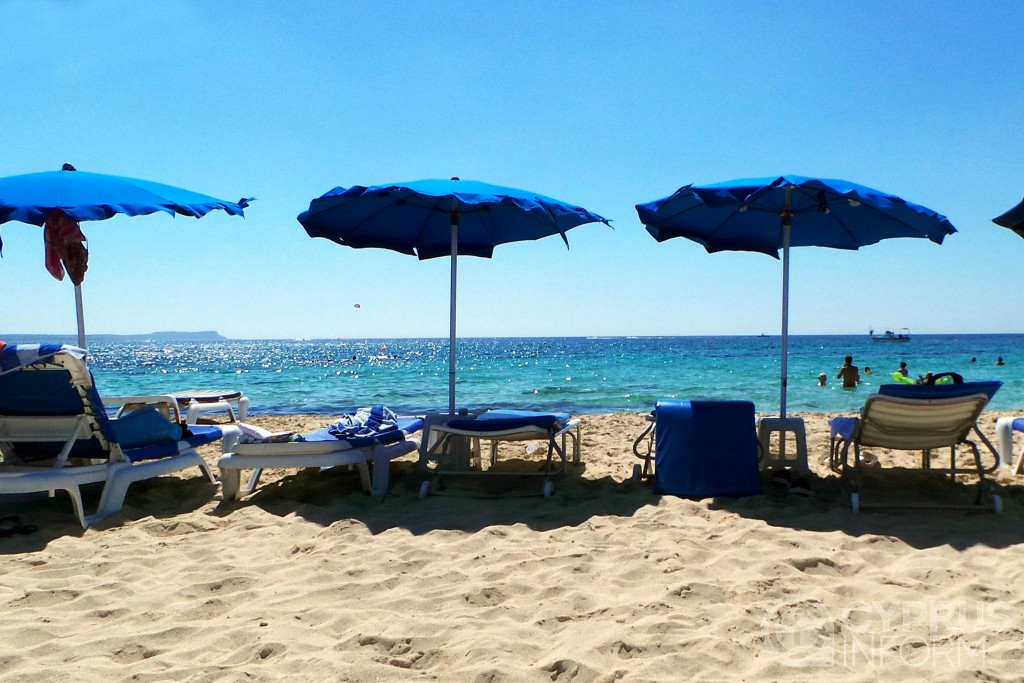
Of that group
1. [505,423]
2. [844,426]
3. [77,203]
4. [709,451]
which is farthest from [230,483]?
[844,426]

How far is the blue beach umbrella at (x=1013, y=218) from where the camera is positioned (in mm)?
4930

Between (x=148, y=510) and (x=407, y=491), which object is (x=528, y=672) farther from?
(x=148, y=510)

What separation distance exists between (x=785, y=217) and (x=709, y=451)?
196 cm

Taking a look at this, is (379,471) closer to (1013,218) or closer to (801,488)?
(801,488)

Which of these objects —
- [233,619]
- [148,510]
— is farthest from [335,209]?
[233,619]

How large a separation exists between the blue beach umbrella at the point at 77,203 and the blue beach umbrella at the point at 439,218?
0.85 m

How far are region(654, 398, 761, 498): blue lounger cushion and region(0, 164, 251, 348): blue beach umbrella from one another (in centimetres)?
354

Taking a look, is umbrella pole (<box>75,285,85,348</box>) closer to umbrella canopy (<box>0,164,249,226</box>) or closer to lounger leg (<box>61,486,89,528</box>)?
umbrella canopy (<box>0,164,249,226</box>)

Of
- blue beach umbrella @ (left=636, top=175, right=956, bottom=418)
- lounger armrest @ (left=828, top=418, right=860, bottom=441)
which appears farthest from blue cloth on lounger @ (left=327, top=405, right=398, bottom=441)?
lounger armrest @ (left=828, top=418, right=860, bottom=441)

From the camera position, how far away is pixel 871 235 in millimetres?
5434

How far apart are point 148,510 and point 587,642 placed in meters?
3.27

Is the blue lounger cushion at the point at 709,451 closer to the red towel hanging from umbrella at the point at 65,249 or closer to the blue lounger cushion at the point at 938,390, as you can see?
the blue lounger cushion at the point at 938,390

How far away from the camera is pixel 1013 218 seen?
499cm

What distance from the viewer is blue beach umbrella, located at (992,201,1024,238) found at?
4930mm
